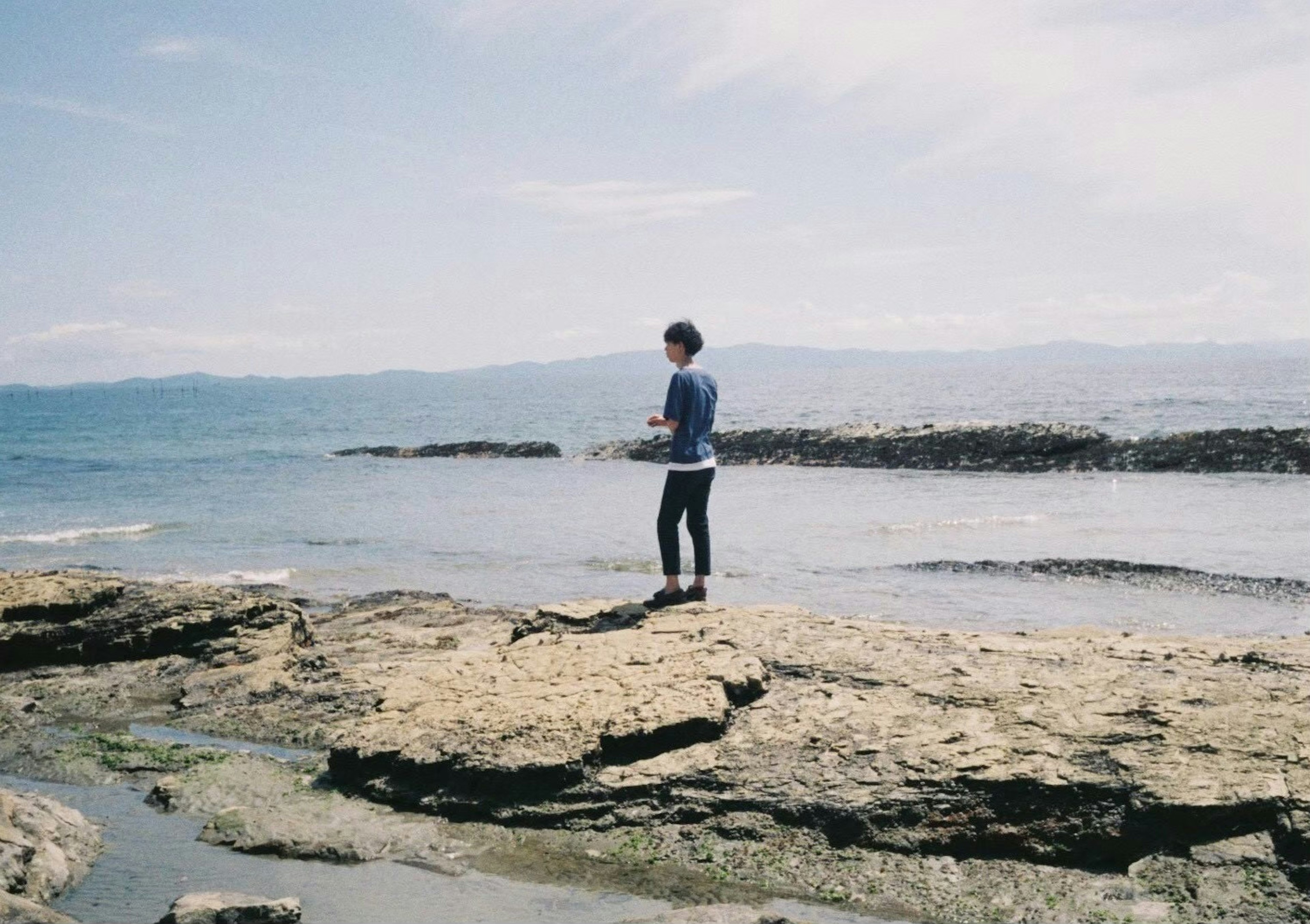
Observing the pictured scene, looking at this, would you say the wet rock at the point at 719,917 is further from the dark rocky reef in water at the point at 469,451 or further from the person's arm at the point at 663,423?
the dark rocky reef in water at the point at 469,451

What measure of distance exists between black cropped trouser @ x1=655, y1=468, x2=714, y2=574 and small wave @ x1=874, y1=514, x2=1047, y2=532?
1346 centimetres

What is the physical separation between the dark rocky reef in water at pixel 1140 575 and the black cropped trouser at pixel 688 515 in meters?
8.75

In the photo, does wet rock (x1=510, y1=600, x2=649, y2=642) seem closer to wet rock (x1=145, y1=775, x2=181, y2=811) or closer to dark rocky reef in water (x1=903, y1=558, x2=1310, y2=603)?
wet rock (x1=145, y1=775, x2=181, y2=811)

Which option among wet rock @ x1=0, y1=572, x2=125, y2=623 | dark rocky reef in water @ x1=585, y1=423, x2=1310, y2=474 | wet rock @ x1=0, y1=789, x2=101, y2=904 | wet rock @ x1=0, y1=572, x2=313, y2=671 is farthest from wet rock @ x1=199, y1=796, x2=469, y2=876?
dark rocky reef in water @ x1=585, y1=423, x2=1310, y2=474

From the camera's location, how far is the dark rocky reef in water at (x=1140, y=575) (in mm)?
13812

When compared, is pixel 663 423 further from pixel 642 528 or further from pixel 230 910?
pixel 642 528

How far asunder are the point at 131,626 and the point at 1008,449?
3344 centimetres

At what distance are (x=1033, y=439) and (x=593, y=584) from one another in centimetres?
2712

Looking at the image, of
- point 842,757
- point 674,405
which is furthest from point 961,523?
point 842,757

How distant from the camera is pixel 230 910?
441 centimetres

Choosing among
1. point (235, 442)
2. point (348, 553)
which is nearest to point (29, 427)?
point (235, 442)

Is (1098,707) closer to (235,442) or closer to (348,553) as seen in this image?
(348,553)

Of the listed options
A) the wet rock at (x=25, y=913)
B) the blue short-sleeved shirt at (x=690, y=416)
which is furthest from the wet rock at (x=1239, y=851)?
the wet rock at (x=25, y=913)

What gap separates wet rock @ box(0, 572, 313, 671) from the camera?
9.57 meters
